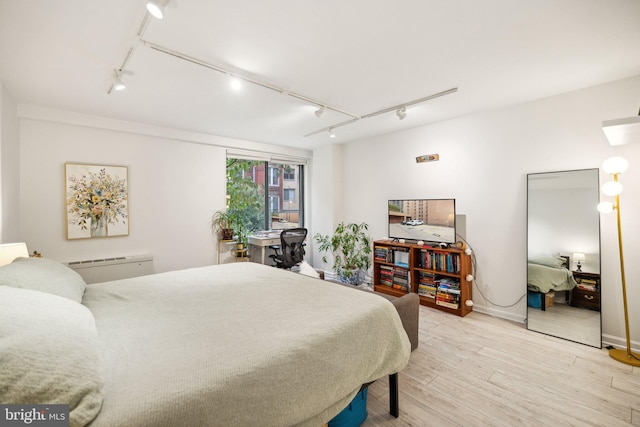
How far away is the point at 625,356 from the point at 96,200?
5944 millimetres

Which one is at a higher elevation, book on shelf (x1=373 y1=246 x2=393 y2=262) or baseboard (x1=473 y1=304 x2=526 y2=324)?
book on shelf (x1=373 y1=246 x2=393 y2=262)

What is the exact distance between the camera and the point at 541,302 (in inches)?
121

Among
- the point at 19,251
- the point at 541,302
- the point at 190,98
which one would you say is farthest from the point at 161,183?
the point at 541,302

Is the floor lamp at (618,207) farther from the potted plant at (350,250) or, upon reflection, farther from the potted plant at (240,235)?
the potted plant at (240,235)

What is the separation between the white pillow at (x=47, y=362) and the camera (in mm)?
760

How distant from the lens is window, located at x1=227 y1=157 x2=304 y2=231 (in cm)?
504

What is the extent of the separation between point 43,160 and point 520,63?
200 inches

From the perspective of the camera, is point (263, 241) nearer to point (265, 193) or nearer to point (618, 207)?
point (265, 193)

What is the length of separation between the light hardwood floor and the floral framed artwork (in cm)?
371

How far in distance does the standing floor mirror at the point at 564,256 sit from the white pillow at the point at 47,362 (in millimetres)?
3876

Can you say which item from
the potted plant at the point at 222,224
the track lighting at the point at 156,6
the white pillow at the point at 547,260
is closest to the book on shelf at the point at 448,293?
the white pillow at the point at 547,260

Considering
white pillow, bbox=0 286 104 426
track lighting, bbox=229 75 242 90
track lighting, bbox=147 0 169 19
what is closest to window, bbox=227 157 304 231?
track lighting, bbox=229 75 242 90

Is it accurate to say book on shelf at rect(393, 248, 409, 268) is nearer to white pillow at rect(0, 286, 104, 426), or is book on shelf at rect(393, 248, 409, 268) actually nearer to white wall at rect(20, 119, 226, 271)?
white wall at rect(20, 119, 226, 271)

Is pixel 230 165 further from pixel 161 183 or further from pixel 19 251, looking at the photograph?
pixel 19 251
